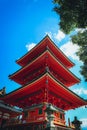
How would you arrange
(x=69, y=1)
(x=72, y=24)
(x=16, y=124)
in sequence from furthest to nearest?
(x=16, y=124), (x=72, y=24), (x=69, y=1)

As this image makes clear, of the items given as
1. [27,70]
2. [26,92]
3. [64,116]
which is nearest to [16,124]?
[26,92]

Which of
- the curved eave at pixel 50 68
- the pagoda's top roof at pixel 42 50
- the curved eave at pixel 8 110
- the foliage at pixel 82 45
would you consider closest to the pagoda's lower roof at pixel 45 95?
the curved eave at pixel 8 110

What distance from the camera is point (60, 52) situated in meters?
21.6

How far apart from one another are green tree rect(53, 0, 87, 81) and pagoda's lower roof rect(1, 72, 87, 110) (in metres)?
3.58

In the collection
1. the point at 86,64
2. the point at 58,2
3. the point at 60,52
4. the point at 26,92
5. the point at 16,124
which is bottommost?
the point at 16,124

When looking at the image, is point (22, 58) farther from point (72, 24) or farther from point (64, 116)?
point (72, 24)

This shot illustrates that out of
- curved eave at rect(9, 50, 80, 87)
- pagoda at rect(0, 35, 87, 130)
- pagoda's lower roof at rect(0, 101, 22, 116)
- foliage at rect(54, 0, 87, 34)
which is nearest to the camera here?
foliage at rect(54, 0, 87, 34)

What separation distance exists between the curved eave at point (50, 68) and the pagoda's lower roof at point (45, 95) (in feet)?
11.3

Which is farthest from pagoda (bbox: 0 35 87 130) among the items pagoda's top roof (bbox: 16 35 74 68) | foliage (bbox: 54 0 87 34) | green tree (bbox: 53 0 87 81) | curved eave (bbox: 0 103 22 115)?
foliage (bbox: 54 0 87 34)

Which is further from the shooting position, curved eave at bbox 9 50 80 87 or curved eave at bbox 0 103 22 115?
curved eave at bbox 0 103 22 115

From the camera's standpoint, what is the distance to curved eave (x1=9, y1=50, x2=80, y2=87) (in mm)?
17920

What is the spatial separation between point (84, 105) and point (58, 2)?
13.3 meters

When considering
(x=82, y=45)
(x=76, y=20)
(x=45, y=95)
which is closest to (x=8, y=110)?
(x=45, y=95)

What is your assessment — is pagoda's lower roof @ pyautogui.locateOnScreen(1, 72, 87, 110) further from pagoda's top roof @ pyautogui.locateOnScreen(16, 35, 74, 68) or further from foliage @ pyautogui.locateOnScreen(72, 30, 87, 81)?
pagoda's top roof @ pyautogui.locateOnScreen(16, 35, 74, 68)
